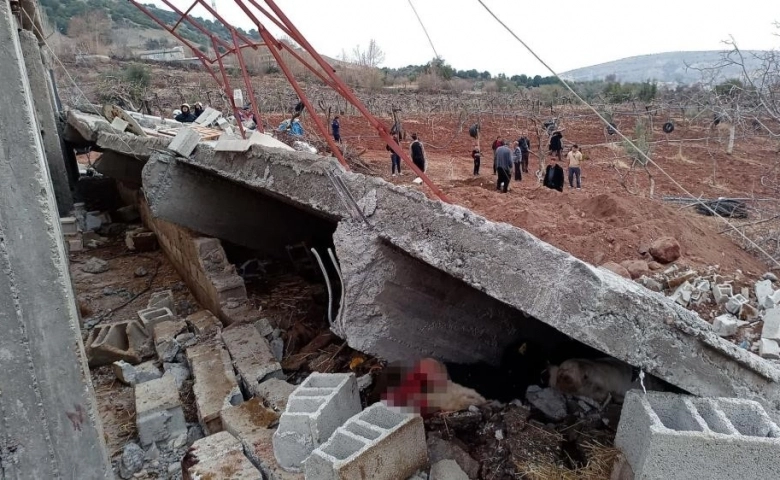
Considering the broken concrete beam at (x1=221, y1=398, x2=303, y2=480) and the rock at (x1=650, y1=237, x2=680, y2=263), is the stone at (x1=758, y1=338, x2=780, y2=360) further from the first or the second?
the broken concrete beam at (x1=221, y1=398, x2=303, y2=480)

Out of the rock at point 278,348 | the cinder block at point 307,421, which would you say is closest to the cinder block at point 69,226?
the rock at point 278,348

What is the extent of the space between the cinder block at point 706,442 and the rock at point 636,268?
317cm

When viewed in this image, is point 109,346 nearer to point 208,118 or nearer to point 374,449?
point 374,449

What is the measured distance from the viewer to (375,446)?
243 centimetres

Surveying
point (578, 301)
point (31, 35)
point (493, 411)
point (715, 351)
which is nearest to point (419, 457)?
point (493, 411)

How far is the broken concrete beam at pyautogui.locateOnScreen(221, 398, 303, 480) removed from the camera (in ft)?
9.45

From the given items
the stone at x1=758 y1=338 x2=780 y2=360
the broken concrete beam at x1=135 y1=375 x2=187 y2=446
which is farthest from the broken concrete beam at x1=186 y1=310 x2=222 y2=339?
the stone at x1=758 y1=338 x2=780 y2=360

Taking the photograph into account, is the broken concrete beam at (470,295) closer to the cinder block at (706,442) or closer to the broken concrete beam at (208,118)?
the cinder block at (706,442)

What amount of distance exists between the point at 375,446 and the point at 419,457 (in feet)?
1.29

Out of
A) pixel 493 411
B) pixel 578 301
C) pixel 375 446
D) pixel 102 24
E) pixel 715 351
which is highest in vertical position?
pixel 102 24

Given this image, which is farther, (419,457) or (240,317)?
(240,317)

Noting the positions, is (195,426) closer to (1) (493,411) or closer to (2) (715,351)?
(1) (493,411)

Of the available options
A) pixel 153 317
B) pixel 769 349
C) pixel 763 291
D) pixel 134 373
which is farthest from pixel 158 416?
pixel 763 291

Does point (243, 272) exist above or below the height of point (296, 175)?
below
